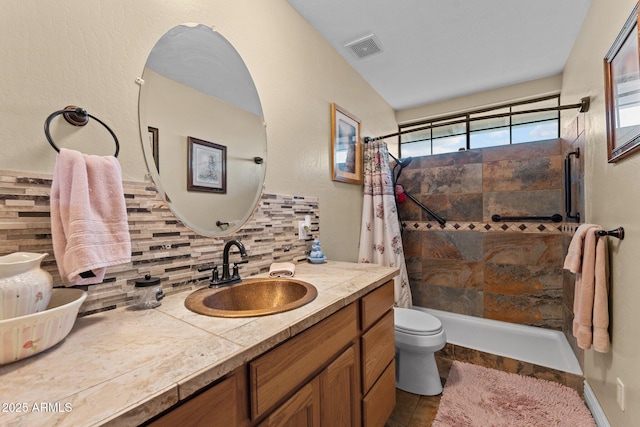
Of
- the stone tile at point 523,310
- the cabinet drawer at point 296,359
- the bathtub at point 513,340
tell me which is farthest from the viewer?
the stone tile at point 523,310

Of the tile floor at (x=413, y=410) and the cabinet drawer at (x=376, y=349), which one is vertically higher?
the cabinet drawer at (x=376, y=349)

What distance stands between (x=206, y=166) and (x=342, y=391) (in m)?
1.10

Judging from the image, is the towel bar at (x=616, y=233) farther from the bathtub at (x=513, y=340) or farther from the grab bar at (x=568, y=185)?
the bathtub at (x=513, y=340)

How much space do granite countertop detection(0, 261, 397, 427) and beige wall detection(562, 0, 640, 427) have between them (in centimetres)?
132

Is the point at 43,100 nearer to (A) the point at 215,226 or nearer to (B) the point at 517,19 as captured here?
(A) the point at 215,226

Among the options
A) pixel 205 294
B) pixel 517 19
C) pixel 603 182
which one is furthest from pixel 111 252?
pixel 517 19

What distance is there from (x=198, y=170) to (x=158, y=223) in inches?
11.7

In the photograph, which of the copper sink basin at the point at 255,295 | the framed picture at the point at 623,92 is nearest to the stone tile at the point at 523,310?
the framed picture at the point at 623,92

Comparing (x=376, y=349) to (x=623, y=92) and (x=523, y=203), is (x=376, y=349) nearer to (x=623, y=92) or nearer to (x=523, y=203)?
(x=623, y=92)

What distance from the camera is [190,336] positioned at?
68 cm

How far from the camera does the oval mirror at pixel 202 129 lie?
1047 millimetres

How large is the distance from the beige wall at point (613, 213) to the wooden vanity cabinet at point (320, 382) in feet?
3.24

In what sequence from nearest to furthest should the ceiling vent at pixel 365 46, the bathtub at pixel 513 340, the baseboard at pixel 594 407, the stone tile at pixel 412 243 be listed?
the baseboard at pixel 594 407 → the bathtub at pixel 513 340 → the ceiling vent at pixel 365 46 → the stone tile at pixel 412 243

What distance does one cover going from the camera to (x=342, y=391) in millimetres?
1001
